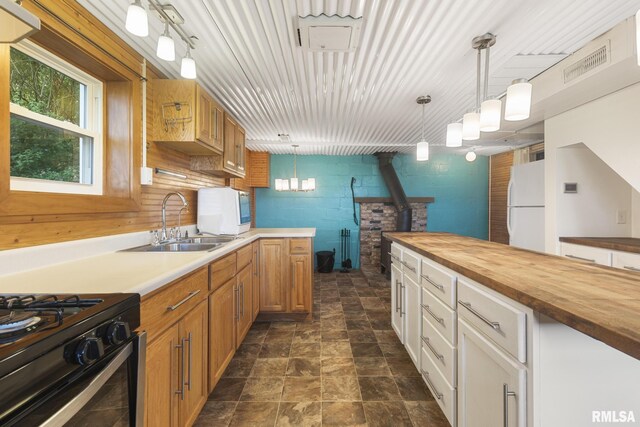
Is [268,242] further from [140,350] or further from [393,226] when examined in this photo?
[393,226]

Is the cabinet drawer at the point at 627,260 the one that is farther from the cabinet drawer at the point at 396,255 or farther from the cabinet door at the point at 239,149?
the cabinet door at the point at 239,149

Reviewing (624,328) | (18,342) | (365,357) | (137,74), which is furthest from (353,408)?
(137,74)

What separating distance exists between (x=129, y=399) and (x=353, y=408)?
51.6 inches

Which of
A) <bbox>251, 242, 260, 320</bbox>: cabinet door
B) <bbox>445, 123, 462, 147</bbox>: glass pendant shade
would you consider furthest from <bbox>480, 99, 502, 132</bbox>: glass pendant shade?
<bbox>251, 242, 260, 320</bbox>: cabinet door

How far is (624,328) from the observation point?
614mm

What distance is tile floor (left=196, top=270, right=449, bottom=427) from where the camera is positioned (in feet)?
5.28

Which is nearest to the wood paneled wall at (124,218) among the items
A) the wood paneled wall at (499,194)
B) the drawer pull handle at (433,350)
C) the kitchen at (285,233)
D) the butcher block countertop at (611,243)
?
the kitchen at (285,233)

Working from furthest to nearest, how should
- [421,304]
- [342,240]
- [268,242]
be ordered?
1. [342,240]
2. [268,242]
3. [421,304]

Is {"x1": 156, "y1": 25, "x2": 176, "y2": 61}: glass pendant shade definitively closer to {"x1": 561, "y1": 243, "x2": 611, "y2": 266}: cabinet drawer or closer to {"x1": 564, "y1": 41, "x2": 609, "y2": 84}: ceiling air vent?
{"x1": 564, "y1": 41, "x2": 609, "y2": 84}: ceiling air vent

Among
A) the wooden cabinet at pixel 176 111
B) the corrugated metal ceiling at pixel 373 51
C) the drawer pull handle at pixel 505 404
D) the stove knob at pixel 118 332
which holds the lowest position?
the drawer pull handle at pixel 505 404

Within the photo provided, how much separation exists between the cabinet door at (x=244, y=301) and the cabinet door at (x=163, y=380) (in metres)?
0.91

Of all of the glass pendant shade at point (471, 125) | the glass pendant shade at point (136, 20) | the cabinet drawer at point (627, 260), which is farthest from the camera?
the cabinet drawer at point (627, 260)

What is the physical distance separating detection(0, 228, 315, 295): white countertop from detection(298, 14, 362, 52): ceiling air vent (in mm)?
1562

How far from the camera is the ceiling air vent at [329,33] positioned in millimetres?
1619
